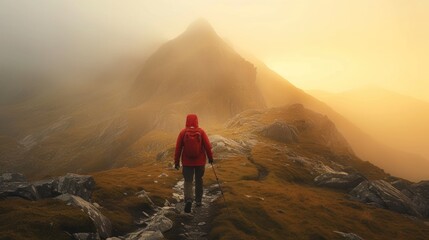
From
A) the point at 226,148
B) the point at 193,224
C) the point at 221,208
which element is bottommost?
the point at 226,148

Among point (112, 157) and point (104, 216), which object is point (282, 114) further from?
point (104, 216)

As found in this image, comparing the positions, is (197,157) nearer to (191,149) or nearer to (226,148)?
(191,149)

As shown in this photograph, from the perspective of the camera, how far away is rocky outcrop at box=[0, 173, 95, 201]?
69.9 feet

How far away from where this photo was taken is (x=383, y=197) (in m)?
44.6

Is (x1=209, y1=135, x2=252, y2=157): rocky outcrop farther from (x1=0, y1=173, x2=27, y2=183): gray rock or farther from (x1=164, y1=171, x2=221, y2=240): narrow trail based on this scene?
(x1=164, y1=171, x2=221, y2=240): narrow trail

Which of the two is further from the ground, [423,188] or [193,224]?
[193,224]

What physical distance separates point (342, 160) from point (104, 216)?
88181mm

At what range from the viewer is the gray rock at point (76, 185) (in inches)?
969

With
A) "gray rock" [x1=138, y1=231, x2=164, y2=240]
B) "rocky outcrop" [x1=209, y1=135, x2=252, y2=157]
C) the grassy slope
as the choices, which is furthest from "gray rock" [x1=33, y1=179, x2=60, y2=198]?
"rocky outcrop" [x1=209, y1=135, x2=252, y2=157]

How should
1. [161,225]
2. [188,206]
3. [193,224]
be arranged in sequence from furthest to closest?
[188,206] < [193,224] < [161,225]

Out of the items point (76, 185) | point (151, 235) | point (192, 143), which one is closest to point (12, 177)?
point (76, 185)

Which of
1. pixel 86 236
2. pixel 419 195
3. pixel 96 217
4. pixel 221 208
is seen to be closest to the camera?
pixel 86 236

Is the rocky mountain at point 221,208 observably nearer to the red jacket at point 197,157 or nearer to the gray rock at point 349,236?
the gray rock at point 349,236

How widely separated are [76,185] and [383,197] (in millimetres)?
37469
